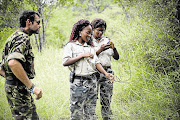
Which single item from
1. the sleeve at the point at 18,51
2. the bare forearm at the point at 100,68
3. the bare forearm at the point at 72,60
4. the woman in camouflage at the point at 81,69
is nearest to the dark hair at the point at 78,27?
the woman in camouflage at the point at 81,69

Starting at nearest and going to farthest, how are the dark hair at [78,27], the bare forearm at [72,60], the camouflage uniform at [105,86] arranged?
the bare forearm at [72,60] < the dark hair at [78,27] < the camouflage uniform at [105,86]

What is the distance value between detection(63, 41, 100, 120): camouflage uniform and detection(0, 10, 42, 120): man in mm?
449

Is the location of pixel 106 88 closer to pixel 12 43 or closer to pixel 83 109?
pixel 83 109

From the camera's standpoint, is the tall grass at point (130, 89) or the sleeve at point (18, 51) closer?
the sleeve at point (18, 51)

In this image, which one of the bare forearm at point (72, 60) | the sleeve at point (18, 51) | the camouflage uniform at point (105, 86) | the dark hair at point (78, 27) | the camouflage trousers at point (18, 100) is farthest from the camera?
the camouflage uniform at point (105, 86)

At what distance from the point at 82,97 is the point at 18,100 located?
2.23ft

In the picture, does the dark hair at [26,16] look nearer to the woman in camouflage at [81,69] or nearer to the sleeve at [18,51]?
the sleeve at [18,51]

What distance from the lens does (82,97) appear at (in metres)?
1.86

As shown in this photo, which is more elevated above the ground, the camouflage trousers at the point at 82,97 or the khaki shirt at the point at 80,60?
the khaki shirt at the point at 80,60

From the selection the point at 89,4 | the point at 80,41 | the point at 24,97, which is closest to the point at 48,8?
the point at 80,41

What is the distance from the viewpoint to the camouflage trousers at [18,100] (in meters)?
1.46

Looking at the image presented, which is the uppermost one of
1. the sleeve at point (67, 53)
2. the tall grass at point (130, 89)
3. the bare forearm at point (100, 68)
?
the sleeve at point (67, 53)

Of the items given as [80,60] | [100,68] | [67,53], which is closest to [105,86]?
[100,68]

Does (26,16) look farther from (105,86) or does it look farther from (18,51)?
(105,86)
